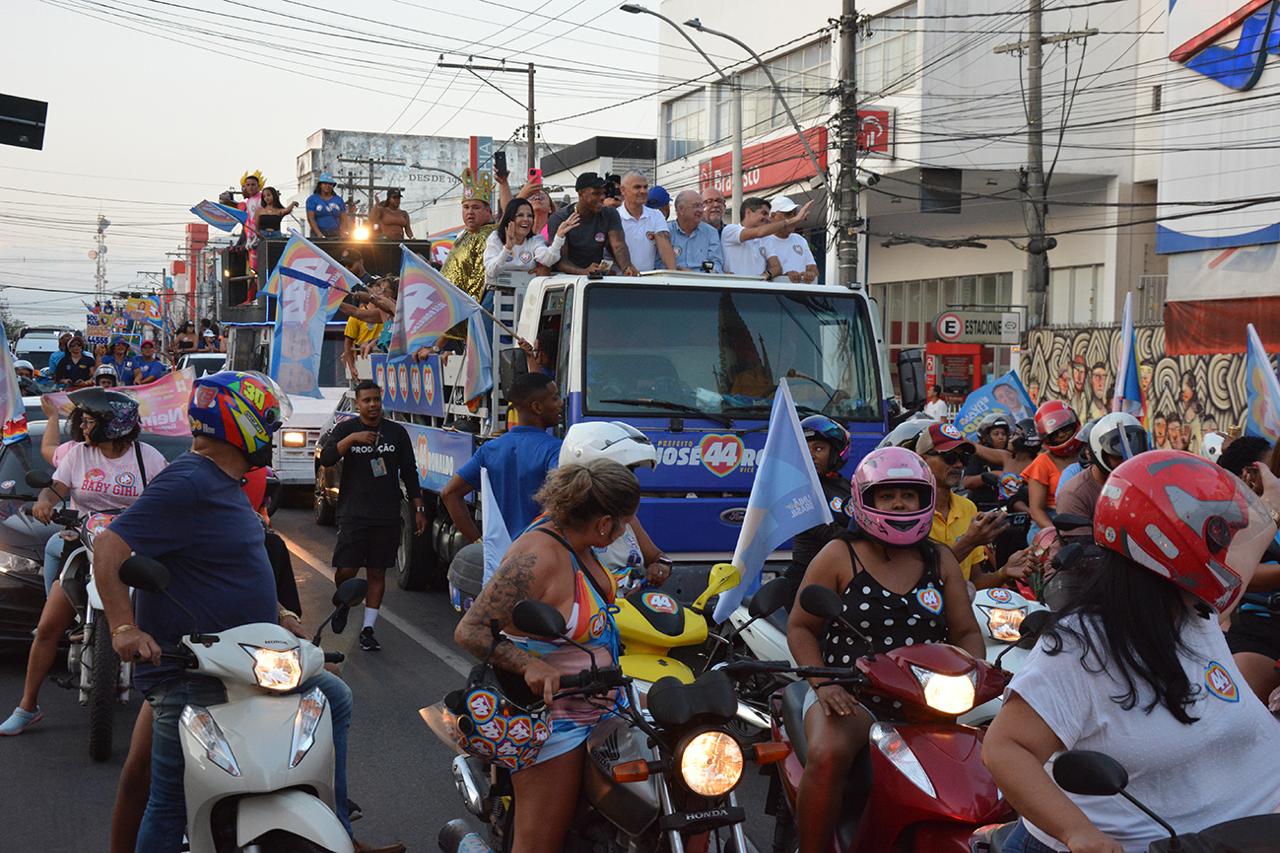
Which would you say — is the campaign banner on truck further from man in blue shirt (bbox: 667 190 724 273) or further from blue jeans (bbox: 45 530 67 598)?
man in blue shirt (bbox: 667 190 724 273)

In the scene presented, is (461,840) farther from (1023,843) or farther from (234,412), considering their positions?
(1023,843)

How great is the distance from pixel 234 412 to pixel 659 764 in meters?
1.87

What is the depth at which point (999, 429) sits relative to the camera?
38.5 ft

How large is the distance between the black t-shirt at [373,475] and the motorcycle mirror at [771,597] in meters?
6.25

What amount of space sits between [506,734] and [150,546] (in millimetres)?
1312

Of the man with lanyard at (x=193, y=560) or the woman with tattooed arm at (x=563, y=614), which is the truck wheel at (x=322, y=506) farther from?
the woman with tattooed arm at (x=563, y=614)

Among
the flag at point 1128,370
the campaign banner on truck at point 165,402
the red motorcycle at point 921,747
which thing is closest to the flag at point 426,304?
the campaign banner on truck at point 165,402

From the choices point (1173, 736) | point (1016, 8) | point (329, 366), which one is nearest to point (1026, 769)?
point (1173, 736)

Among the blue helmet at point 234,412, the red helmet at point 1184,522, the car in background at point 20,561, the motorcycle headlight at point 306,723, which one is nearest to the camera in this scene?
the red helmet at point 1184,522

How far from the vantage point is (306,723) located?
4.39 m

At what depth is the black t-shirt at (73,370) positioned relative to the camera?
23.0m

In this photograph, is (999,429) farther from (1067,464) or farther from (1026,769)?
(1026,769)

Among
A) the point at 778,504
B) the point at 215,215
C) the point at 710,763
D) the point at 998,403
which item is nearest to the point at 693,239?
the point at 998,403

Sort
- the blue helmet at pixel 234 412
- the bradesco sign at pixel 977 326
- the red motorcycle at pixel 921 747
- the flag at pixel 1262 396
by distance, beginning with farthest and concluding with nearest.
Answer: the bradesco sign at pixel 977 326 < the flag at pixel 1262 396 < the blue helmet at pixel 234 412 < the red motorcycle at pixel 921 747
